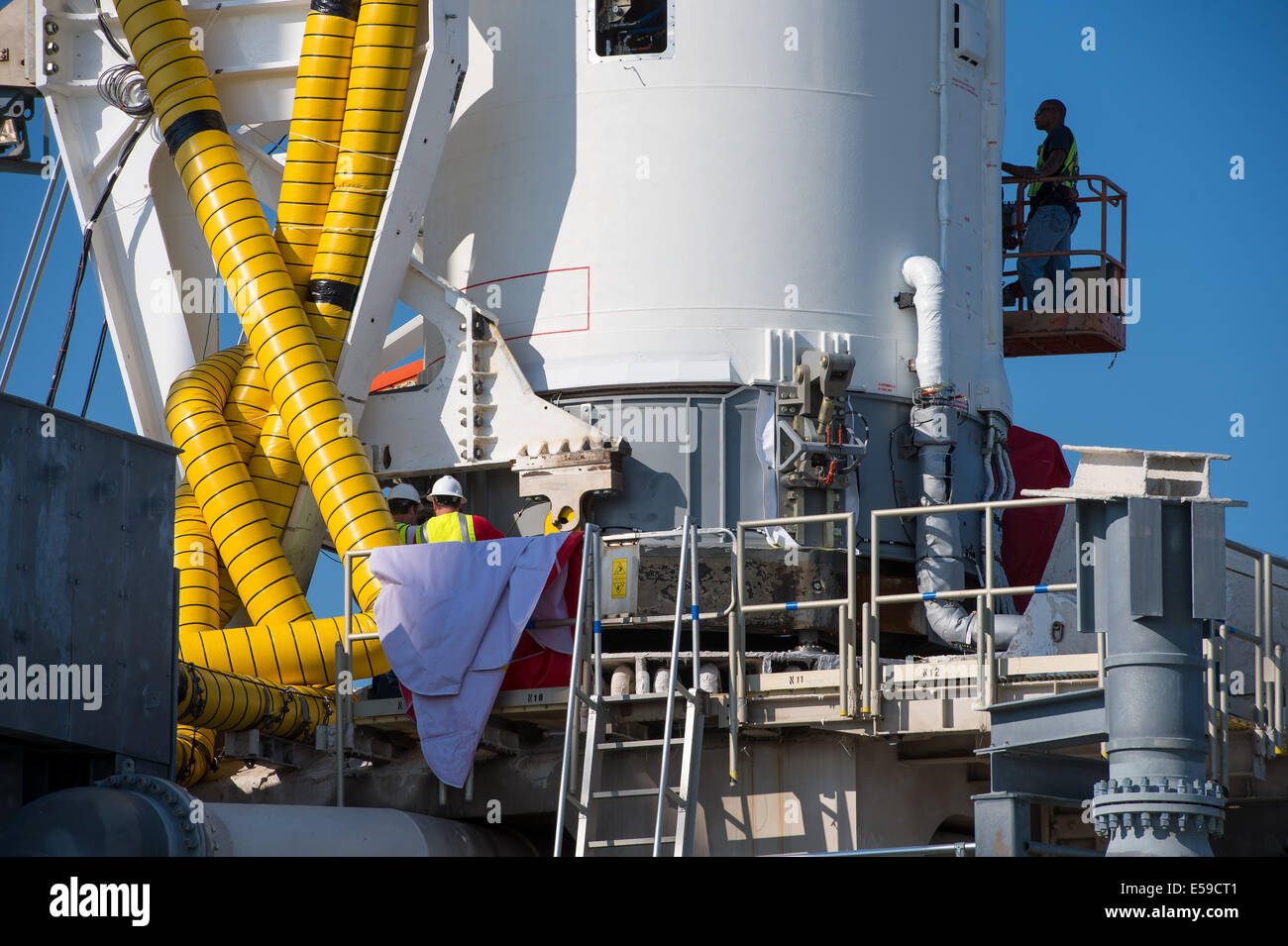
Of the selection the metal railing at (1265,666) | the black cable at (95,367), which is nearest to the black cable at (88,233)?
the black cable at (95,367)

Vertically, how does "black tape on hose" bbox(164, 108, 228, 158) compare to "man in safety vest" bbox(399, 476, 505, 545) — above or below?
above

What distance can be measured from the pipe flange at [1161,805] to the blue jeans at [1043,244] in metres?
12.4

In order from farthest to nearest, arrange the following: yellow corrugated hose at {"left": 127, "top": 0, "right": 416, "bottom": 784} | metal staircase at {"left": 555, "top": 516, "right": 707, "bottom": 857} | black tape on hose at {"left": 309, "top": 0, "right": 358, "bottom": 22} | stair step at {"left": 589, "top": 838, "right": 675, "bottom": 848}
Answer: black tape on hose at {"left": 309, "top": 0, "right": 358, "bottom": 22}, yellow corrugated hose at {"left": 127, "top": 0, "right": 416, "bottom": 784}, metal staircase at {"left": 555, "top": 516, "right": 707, "bottom": 857}, stair step at {"left": 589, "top": 838, "right": 675, "bottom": 848}

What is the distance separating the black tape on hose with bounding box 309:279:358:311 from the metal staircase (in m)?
4.48

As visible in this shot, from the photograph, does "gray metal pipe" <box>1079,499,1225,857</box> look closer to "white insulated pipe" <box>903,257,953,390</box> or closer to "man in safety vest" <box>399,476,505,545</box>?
"man in safety vest" <box>399,476,505,545</box>

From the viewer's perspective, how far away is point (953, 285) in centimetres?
2045

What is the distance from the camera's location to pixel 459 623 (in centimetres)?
1650

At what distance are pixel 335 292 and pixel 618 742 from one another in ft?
18.6

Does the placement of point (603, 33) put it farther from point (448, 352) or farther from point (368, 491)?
point (368, 491)

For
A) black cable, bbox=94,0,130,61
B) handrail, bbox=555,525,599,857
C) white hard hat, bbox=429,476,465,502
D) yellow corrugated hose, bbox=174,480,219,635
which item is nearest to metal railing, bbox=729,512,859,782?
handrail, bbox=555,525,599,857

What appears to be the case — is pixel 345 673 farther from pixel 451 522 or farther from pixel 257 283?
pixel 257 283

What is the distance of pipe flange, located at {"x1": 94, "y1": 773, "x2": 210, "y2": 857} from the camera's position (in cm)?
1331

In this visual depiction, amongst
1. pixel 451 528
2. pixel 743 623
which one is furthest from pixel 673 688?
pixel 451 528

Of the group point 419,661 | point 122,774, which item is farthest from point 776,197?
point 122,774
